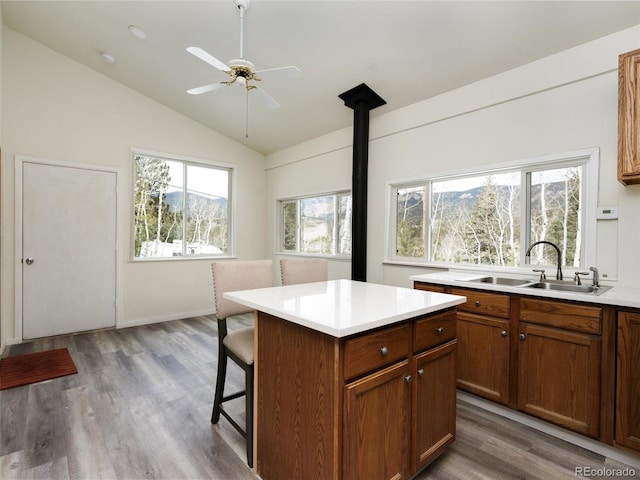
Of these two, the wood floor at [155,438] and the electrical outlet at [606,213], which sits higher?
the electrical outlet at [606,213]

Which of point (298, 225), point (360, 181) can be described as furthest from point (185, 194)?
point (360, 181)

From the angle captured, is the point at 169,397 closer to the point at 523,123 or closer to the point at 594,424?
the point at 594,424

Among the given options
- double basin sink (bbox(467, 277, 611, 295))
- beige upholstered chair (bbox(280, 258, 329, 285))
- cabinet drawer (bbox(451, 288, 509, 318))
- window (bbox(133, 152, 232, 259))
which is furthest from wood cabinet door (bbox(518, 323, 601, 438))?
window (bbox(133, 152, 232, 259))

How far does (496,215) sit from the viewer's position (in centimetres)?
292

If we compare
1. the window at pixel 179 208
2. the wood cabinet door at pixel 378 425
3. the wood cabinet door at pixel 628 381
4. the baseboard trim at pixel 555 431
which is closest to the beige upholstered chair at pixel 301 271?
the wood cabinet door at pixel 378 425

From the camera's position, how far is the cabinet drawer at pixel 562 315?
180cm

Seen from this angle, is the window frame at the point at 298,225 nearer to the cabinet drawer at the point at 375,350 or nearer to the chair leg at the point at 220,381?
the chair leg at the point at 220,381

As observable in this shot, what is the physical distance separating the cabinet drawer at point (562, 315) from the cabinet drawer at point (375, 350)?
1122 millimetres

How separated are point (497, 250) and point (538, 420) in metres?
1.40

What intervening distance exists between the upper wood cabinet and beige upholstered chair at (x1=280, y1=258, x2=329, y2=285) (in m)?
2.11

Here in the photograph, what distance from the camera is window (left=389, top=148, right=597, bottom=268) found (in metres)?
2.46

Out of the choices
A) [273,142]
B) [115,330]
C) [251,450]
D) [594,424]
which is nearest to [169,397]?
[251,450]

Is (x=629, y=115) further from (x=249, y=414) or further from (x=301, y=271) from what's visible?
(x=249, y=414)

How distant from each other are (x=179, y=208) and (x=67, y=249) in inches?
58.0
